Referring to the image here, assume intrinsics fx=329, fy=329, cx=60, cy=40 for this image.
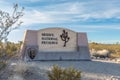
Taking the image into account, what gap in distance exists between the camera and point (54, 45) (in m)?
25.6

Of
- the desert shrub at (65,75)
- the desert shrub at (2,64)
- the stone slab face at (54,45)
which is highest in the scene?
the stone slab face at (54,45)

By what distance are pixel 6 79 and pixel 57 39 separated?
40.3 ft

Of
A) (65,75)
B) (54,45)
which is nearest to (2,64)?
(65,75)

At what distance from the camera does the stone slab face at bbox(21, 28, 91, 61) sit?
24.5 meters

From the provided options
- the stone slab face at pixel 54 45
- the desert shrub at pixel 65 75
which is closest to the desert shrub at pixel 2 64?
the desert shrub at pixel 65 75

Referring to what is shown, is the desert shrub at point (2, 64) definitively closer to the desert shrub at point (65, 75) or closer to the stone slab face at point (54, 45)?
the desert shrub at point (65, 75)

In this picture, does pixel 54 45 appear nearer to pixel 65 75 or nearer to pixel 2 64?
pixel 65 75

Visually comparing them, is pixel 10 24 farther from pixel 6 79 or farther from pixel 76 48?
pixel 76 48

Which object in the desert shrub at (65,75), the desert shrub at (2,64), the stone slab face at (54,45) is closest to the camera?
the desert shrub at (2,64)

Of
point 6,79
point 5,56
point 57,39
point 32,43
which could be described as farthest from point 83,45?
point 5,56

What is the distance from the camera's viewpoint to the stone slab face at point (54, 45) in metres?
24.5

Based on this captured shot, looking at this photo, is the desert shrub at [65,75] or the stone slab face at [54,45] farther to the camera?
the stone slab face at [54,45]

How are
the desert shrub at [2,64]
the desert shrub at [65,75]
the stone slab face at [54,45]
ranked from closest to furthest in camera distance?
the desert shrub at [2,64]
the desert shrub at [65,75]
the stone slab face at [54,45]

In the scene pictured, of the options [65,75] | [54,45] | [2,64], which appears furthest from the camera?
[54,45]
